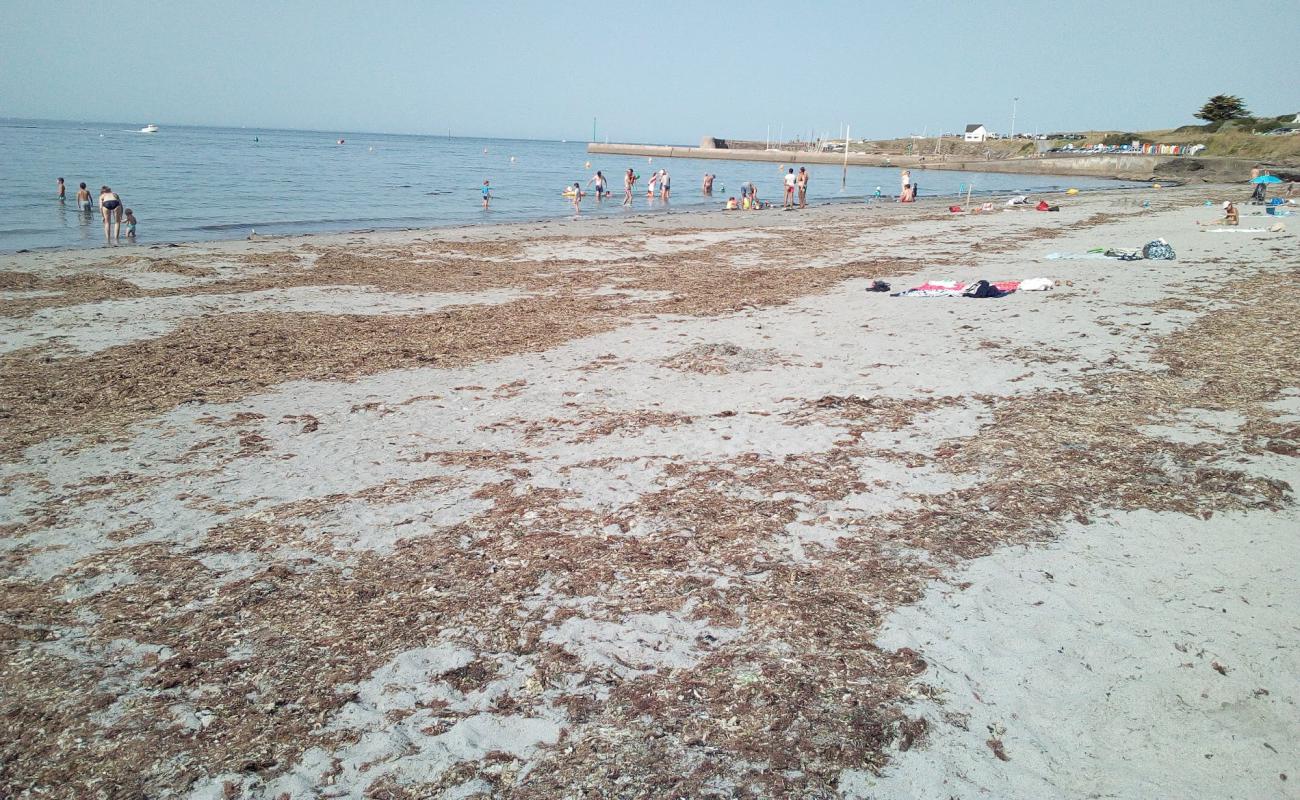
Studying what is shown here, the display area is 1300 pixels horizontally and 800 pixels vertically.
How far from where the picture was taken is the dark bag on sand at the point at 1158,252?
610 inches

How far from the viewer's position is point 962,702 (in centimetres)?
364

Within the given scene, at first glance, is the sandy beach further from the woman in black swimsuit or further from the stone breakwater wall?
the stone breakwater wall

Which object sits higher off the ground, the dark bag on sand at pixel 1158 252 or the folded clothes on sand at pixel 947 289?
the dark bag on sand at pixel 1158 252

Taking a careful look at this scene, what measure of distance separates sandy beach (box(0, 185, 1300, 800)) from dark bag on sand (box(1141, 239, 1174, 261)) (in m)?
4.85

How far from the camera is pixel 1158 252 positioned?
15508mm

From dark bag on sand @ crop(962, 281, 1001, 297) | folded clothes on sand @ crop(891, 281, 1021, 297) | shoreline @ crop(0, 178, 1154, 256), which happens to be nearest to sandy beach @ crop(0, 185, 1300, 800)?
dark bag on sand @ crop(962, 281, 1001, 297)

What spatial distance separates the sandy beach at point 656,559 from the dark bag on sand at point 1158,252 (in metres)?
4.85

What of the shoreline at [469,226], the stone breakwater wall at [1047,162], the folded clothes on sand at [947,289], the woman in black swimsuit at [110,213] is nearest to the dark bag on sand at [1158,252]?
the folded clothes on sand at [947,289]

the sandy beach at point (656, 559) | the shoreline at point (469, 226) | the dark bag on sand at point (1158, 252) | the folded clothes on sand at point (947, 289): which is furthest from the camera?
the shoreline at point (469, 226)

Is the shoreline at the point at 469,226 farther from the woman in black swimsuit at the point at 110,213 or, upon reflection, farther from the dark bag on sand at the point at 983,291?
the dark bag on sand at the point at 983,291

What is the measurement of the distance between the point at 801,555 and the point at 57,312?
12.5 m

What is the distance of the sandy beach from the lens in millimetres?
3354

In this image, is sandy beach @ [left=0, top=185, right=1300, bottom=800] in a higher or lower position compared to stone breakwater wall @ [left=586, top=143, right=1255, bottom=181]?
lower

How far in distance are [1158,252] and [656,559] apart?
15.2 metres
